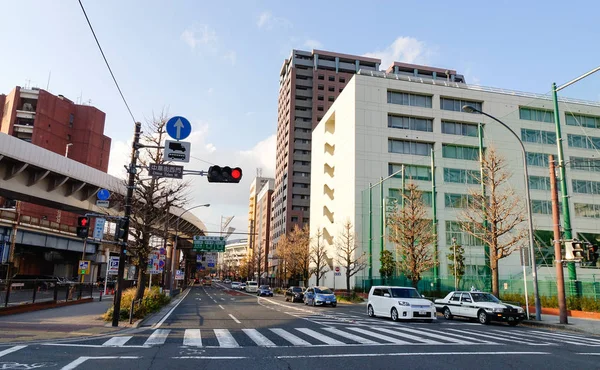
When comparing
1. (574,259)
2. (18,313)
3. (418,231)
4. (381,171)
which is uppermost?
(381,171)

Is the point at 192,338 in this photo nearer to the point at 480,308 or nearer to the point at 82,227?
the point at 82,227

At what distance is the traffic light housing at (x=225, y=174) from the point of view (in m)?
13.6

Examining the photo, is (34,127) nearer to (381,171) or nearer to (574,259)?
(381,171)

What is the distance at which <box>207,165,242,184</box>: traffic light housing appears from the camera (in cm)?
1355

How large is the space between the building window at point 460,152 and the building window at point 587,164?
10.1 m

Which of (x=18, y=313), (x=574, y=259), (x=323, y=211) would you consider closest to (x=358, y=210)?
(x=323, y=211)

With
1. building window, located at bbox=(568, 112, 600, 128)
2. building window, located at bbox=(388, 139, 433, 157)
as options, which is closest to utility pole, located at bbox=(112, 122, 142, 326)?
building window, located at bbox=(568, 112, 600, 128)

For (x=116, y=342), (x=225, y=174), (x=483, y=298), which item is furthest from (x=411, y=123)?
(x=116, y=342)

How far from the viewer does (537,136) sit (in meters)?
30.3

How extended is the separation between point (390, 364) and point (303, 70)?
311 ft

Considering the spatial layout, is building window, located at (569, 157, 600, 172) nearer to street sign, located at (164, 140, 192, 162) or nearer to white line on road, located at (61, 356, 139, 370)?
street sign, located at (164, 140, 192, 162)

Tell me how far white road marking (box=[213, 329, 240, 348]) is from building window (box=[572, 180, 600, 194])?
2535 cm

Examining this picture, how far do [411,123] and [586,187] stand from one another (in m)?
27.5

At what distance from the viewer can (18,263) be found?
182 ft
